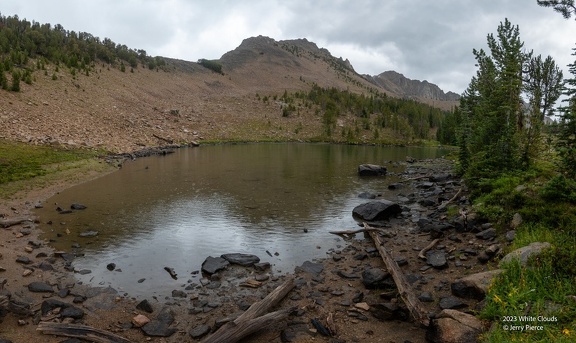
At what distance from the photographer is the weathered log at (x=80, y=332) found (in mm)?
8898

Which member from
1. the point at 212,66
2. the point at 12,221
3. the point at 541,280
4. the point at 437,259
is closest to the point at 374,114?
the point at 212,66

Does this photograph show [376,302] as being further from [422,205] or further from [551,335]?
[422,205]

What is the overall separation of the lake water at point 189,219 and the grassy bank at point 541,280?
293 inches

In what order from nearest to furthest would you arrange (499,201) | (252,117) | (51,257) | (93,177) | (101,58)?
(51,257), (499,201), (93,177), (101,58), (252,117)

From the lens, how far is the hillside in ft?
143

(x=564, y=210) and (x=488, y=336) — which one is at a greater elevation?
(x=564, y=210)

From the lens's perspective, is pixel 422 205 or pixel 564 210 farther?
pixel 422 205

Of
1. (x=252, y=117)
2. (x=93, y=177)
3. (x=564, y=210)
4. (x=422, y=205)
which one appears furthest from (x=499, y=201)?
(x=252, y=117)

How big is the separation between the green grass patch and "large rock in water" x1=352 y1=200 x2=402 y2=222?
23.2 meters

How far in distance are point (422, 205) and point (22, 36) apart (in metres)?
83.0

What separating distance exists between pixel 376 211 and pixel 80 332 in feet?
51.8

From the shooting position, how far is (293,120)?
103 metres

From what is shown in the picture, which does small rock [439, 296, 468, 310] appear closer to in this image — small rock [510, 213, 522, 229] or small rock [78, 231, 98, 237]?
small rock [510, 213, 522, 229]

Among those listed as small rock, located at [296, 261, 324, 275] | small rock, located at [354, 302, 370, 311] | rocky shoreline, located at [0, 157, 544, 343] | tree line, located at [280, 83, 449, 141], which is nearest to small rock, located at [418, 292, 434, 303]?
rocky shoreline, located at [0, 157, 544, 343]
